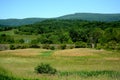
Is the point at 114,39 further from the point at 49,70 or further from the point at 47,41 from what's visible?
the point at 49,70

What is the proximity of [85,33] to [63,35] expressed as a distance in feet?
56.9

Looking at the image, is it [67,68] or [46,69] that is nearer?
[46,69]

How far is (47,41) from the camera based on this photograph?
13512 centimetres

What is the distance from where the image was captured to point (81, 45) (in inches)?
4259

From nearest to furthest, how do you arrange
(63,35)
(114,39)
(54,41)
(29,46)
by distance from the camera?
1. (29,46)
2. (114,39)
3. (54,41)
4. (63,35)

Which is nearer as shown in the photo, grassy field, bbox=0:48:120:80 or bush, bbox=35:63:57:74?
grassy field, bbox=0:48:120:80

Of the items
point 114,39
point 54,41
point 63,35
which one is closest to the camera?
point 114,39

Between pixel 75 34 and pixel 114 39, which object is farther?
pixel 75 34

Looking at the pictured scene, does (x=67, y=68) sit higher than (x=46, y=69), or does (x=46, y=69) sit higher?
(x=46, y=69)

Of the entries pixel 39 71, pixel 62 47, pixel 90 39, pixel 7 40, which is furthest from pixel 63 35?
pixel 39 71

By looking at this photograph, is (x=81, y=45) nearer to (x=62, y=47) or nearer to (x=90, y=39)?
(x=62, y=47)

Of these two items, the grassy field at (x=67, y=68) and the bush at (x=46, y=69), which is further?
the bush at (x=46, y=69)

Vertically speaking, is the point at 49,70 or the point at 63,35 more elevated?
the point at 49,70

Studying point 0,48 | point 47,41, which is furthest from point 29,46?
point 47,41
